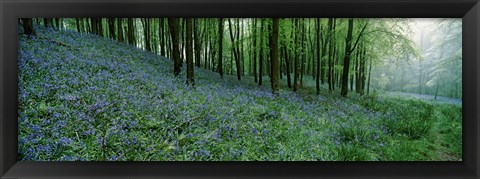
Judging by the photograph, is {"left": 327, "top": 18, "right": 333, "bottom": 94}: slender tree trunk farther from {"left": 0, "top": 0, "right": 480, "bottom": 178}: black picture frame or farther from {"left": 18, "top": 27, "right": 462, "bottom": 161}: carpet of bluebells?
{"left": 0, "top": 0, "right": 480, "bottom": 178}: black picture frame

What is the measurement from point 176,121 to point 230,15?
1.31 m

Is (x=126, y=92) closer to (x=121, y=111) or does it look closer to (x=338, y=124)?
(x=121, y=111)

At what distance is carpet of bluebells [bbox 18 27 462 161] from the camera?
3.05 meters

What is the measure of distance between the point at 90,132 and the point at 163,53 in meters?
1.55

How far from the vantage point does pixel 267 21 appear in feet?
11.0

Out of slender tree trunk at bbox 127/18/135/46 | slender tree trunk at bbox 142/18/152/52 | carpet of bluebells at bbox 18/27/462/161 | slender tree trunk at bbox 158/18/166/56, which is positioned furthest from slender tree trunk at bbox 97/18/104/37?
slender tree trunk at bbox 158/18/166/56

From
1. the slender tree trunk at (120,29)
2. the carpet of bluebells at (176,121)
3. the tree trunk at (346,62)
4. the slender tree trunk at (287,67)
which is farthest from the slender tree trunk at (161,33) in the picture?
the tree trunk at (346,62)

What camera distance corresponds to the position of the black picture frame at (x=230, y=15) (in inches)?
116

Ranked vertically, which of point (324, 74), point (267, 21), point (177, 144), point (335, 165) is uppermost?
point (267, 21)

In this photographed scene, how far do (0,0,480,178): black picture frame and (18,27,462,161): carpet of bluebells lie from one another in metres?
0.09

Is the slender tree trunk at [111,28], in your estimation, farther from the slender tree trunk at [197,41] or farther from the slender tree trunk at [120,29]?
the slender tree trunk at [197,41]

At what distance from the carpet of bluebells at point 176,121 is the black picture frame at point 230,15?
0.09m

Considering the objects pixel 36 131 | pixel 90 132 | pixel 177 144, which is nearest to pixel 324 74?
pixel 177 144

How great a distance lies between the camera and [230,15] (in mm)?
3041
